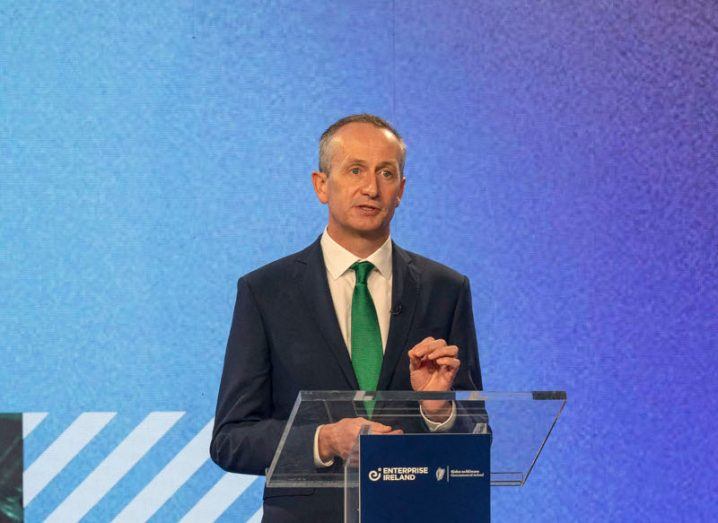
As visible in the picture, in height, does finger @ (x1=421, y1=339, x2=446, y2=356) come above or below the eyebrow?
below

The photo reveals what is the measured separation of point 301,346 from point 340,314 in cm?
13

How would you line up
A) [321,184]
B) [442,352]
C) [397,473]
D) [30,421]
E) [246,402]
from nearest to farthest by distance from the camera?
[397,473] < [442,352] < [246,402] < [321,184] < [30,421]

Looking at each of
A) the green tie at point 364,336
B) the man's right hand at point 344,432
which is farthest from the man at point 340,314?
the man's right hand at point 344,432

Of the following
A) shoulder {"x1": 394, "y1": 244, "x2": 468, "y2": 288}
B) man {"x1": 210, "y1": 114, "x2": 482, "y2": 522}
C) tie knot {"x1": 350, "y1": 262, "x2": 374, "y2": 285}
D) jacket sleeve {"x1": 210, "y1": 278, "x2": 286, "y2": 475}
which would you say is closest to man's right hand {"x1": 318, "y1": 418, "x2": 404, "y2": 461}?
jacket sleeve {"x1": 210, "y1": 278, "x2": 286, "y2": 475}

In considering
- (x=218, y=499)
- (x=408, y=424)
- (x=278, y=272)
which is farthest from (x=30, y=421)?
(x=408, y=424)

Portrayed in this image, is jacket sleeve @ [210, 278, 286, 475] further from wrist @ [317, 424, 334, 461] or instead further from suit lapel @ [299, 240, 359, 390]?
wrist @ [317, 424, 334, 461]

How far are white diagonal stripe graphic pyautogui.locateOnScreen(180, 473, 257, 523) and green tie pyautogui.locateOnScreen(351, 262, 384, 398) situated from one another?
127 cm

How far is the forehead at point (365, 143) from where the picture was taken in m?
2.55

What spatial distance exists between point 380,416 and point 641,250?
230 cm

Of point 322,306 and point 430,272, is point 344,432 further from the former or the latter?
point 430,272

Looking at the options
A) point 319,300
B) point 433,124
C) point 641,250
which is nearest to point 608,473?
point 641,250

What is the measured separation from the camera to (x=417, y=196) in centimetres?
369

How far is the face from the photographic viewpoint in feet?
8.30

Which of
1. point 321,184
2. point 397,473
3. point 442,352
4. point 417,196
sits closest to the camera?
point 397,473
